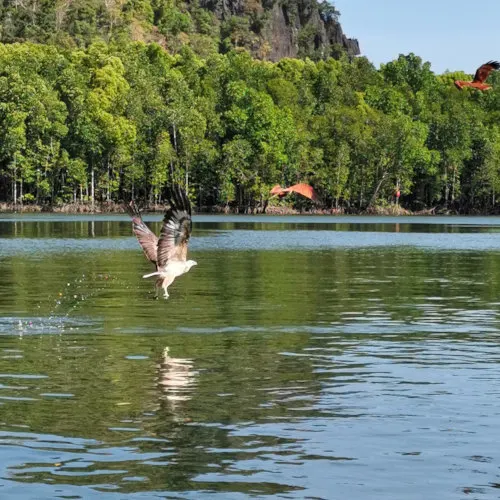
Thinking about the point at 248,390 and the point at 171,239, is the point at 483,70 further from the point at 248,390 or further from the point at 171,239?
the point at 248,390

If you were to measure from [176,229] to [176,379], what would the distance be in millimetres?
3908

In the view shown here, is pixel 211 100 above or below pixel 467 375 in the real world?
above

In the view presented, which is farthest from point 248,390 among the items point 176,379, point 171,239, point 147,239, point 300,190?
point 300,190

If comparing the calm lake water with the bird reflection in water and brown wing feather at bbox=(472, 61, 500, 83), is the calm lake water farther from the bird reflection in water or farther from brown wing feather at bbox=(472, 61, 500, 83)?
brown wing feather at bbox=(472, 61, 500, 83)

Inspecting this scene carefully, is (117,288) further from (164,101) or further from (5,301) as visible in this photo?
(164,101)

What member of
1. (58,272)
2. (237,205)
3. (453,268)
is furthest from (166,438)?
(237,205)

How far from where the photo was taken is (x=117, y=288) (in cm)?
3578

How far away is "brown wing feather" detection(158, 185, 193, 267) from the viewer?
21703mm

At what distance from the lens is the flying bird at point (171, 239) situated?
858 inches

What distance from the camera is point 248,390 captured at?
18031mm

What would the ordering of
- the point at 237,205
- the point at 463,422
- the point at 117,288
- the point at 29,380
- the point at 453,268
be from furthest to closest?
1. the point at 237,205
2. the point at 453,268
3. the point at 117,288
4. the point at 29,380
5. the point at 463,422

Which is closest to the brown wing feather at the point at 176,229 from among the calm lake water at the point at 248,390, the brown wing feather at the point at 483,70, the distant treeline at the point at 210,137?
the calm lake water at the point at 248,390

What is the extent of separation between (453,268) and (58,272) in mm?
14518

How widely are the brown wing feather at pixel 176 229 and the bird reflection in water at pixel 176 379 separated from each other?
173 centimetres
